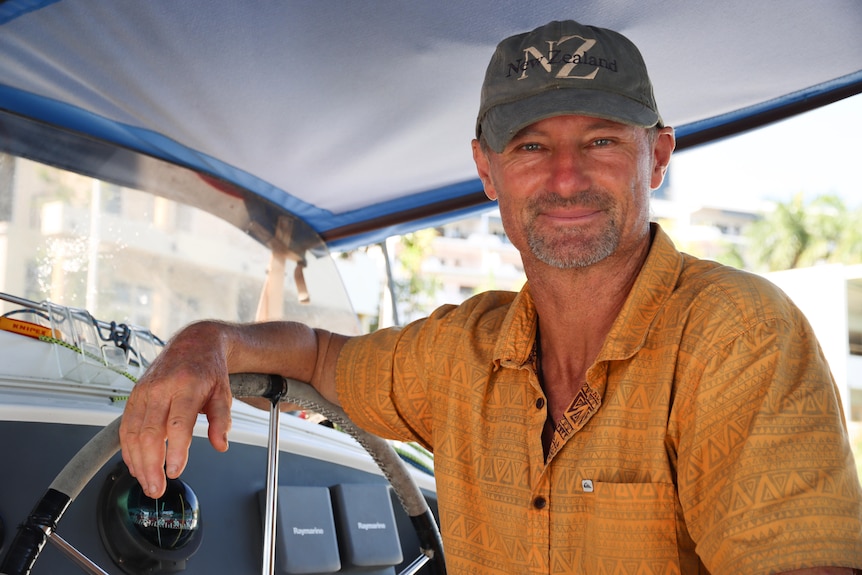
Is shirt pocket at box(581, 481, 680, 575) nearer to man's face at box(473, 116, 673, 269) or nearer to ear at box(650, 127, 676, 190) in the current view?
man's face at box(473, 116, 673, 269)

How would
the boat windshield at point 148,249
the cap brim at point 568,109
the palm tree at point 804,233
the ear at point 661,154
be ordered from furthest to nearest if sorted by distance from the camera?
the palm tree at point 804,233 < the boat windshield at point 148,249 < the ear at point 661,154 < the cap brim at point 568,109

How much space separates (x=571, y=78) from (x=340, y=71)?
489 mm

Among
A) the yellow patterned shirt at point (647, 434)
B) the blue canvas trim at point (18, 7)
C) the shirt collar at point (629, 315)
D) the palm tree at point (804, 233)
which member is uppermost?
the palm tree at point (804, 233)

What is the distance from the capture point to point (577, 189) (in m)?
1.55

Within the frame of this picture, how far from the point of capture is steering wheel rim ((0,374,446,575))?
3.94 ft

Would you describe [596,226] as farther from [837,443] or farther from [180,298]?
[180,298]

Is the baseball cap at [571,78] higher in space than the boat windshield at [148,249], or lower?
higher

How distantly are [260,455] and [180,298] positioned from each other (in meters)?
0.48

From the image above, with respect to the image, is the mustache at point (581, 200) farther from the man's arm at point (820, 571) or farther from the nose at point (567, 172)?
the man's arm at point (820, 571)

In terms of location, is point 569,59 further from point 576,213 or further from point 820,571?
point 820,571

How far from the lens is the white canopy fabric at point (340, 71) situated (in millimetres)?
1555

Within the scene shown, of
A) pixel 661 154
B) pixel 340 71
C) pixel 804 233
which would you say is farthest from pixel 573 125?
pixel 804 233

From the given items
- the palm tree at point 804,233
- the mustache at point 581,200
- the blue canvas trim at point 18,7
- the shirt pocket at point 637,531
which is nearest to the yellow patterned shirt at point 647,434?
the shirt pocket at point 637,531

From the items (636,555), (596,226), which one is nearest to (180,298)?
(596,226)
